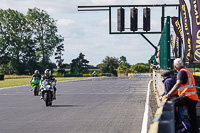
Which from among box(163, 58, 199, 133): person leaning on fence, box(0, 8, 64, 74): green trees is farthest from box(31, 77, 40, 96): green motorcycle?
box(0, 8, 64, 74): green trees

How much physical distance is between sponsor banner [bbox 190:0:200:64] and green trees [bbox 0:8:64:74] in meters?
78.5

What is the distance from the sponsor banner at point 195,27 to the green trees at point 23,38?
258ft

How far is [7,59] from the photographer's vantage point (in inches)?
3671

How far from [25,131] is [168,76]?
376 centimetres

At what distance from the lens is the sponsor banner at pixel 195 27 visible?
16.3m

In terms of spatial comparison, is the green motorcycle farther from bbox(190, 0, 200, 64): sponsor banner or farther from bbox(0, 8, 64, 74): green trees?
bbox(0, 8, 64, 74): green trees

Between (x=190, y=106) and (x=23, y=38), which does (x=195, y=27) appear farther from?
(x=23, y=38)

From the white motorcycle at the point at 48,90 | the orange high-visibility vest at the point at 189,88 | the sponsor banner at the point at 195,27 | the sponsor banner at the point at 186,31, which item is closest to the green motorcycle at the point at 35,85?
the white motorcycle at the point at 48,90

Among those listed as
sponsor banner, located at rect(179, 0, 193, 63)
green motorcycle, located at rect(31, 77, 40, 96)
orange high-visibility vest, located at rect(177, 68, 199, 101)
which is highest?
sponsor banner, located at rect(179, 0, 193, 63)

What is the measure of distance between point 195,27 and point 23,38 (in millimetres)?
81311

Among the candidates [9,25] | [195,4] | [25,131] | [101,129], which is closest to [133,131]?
[101,129]

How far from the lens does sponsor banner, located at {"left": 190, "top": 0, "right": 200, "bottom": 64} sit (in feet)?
53.5

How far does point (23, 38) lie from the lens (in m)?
94.2

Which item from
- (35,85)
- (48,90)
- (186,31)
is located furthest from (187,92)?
(35,85)
